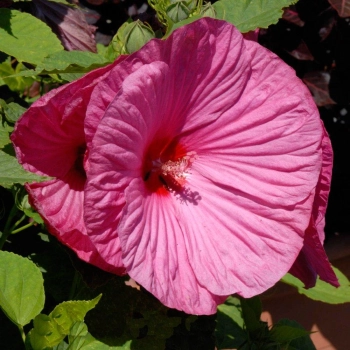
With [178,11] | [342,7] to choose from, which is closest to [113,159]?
[178,11]

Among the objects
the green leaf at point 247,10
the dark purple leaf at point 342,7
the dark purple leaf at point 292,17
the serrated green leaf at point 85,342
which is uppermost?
the green leaf at point 247,10

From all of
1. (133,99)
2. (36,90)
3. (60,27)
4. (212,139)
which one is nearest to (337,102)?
(36,90)

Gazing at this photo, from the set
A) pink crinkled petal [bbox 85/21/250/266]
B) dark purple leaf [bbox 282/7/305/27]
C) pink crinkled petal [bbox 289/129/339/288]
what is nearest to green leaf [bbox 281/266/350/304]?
pink crinkled petal [bbox 289/129/339/288]

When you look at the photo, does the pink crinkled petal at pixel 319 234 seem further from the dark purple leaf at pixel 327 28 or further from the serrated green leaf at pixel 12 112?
the dark purple leaf at pixel 327 28

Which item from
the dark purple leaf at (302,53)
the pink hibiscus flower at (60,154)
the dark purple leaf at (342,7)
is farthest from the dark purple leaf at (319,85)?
the pink hibiscus flower at (60,154)

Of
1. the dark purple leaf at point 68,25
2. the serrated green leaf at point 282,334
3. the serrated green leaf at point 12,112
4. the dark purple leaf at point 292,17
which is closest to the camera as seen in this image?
the serrated green leaf at point 12,112
